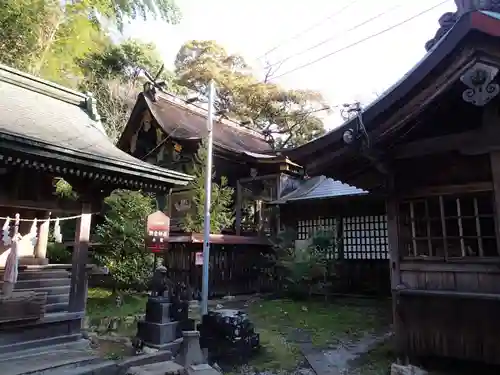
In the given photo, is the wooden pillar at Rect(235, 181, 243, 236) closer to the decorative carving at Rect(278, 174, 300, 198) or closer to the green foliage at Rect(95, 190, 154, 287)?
the decorative carving at Rect(278, 174, 300, 198)

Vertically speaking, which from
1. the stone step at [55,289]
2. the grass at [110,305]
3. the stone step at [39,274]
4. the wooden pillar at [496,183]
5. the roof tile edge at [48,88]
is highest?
the roof tile edge at [48,88]

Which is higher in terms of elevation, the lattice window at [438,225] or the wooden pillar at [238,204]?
the wooden pillar at [238,204]

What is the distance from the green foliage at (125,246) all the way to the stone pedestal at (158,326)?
437 centimetres

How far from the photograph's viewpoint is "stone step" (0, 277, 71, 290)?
256 inches

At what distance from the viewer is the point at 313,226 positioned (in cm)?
1382

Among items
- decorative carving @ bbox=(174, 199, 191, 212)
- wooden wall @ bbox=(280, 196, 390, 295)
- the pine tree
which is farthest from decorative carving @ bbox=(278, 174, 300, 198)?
decorative carving @ bbox=(174, 199, 191, 212)

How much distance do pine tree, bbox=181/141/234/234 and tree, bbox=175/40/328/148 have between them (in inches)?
438

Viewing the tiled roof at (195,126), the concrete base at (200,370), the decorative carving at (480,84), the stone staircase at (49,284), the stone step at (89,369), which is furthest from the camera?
the tiled roof at (195,126)

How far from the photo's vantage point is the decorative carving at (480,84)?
3.67m

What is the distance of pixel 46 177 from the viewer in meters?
6.59

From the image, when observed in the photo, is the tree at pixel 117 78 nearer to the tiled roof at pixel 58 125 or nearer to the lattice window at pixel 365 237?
the tiled roof at pixel 58 125

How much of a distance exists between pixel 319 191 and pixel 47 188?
386 inches

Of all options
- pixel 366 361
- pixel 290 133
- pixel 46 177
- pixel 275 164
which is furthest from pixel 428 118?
pixel 290 133

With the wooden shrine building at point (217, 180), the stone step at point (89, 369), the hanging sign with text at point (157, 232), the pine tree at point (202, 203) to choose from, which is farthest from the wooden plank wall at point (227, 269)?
the stone step at point (89, 369)
